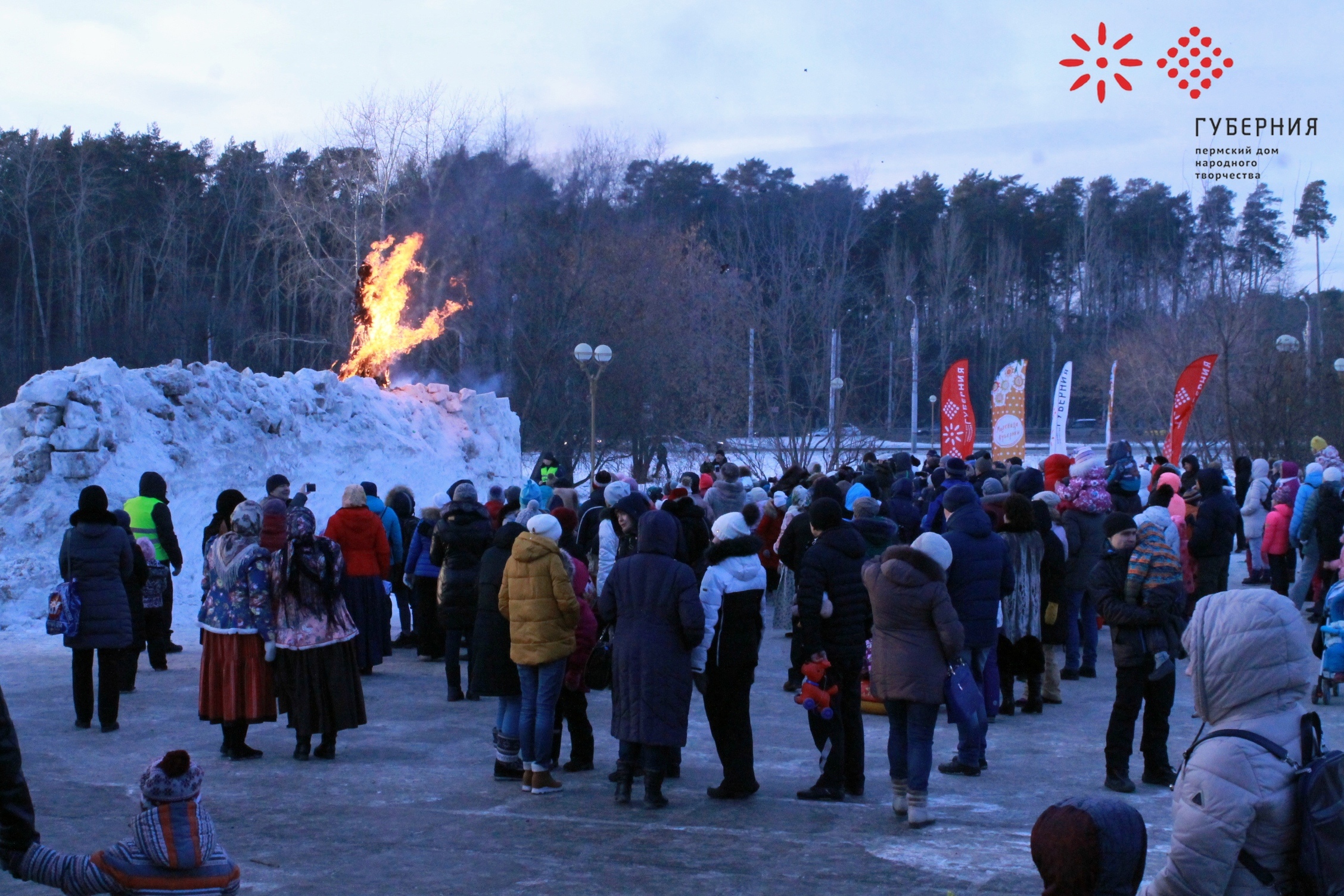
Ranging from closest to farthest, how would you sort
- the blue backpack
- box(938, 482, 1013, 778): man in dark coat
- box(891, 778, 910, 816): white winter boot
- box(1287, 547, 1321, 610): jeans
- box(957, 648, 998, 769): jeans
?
1. the blue backpack
2. box(891, 778, 910, 816): white winter boot
3. box(957, 648, 998, 769): jeans
4. box(938, 482, 1013, 778): man in dark coat
5. box(1287, 547, 1321, 610): jeans

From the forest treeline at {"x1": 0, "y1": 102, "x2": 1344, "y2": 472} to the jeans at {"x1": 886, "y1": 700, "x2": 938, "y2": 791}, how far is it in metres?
21.0

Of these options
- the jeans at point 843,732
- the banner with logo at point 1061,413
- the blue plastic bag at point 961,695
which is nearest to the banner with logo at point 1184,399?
the banner with logo at point 1061,413

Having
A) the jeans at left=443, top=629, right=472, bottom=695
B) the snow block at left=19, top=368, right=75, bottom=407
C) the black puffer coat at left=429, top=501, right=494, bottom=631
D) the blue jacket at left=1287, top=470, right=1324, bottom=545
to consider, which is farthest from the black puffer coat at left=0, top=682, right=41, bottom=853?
the snow block at left=19, top=368, right=75, bottom=407

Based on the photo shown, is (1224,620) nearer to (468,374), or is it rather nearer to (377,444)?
(377,444)

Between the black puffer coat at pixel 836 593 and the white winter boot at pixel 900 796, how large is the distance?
727mm

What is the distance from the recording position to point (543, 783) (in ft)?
24.1

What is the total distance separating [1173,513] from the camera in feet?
44.1

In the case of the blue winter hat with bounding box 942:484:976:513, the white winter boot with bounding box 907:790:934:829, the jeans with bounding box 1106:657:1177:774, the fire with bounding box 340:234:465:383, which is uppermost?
the fire with bounding box 340:234:465:383

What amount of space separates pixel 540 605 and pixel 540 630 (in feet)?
0.48

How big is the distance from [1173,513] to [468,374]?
92.7ft

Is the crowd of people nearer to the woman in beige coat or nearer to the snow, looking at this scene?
the woman in beige coat

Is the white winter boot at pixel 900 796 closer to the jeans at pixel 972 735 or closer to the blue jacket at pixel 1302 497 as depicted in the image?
the jeans at pixel 972 735

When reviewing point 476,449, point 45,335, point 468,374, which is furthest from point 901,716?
point 45,335

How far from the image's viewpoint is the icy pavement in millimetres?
5836
